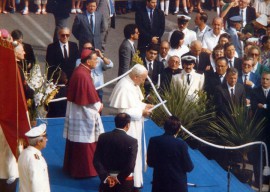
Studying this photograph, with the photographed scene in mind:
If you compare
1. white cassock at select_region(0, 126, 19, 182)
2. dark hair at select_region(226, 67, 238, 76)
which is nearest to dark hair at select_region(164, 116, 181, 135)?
white cassock at select_region(0, 126, 19, 182)

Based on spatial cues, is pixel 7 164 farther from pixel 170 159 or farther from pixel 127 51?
pixel 127 51

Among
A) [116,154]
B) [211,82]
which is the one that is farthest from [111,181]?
[211,82]

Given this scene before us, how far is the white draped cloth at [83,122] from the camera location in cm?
1228

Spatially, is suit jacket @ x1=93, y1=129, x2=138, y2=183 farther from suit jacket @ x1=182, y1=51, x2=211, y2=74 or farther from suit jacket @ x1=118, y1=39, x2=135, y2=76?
suit jacket @ x1=182, y1=51, x2=211, y2=74

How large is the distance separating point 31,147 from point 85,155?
195 centimetres

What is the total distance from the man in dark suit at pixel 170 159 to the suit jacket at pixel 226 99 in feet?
9.75

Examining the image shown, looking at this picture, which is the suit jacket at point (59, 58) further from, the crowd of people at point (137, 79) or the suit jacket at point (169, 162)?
the suit jacket at point (169, 162)

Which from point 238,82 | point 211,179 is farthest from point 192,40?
point 211,179

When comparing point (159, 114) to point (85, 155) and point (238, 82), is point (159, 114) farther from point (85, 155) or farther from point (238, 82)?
point (85, 155)

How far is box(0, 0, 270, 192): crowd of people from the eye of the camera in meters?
11.2

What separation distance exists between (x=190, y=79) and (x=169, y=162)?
3.36m

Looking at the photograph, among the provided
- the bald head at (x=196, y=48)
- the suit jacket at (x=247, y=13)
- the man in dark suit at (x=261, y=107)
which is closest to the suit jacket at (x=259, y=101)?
the man in dark suit at (x=261, y=107)

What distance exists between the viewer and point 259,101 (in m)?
14.2

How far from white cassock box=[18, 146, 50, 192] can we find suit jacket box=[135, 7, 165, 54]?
21.2 ft
